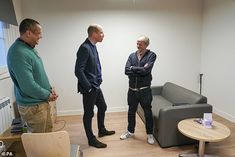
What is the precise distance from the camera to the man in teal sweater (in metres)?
1.66

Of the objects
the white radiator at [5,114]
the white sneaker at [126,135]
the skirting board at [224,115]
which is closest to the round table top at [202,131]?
the white sneaker at [126,135]

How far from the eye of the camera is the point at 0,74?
8.43 feet

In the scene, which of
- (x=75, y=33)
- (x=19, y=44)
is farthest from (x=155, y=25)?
(x=19, y=44)

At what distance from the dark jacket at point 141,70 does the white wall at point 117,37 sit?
1.36m

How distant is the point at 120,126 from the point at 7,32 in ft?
7.78

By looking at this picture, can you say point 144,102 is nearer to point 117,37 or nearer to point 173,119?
point 173,119

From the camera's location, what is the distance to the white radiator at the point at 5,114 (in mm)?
2393

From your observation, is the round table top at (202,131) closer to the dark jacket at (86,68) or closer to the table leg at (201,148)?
the table leg at (201,148)

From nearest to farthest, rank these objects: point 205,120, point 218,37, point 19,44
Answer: point 19,44
point 205,120
point 218,37

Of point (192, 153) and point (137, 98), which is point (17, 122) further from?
point (192, 153)

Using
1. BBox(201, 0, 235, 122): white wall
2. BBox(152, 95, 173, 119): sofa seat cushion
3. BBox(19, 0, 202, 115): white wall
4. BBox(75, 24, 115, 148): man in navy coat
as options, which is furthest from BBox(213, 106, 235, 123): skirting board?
BBox(75, 24, 115, 148): man in navy coat

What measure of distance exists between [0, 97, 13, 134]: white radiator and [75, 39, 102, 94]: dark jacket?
1018 millimetres

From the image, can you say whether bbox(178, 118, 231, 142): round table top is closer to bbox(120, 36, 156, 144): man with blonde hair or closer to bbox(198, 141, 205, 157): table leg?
bbox(198, 141, 205, 157): table leg

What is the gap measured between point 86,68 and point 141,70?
729mm
